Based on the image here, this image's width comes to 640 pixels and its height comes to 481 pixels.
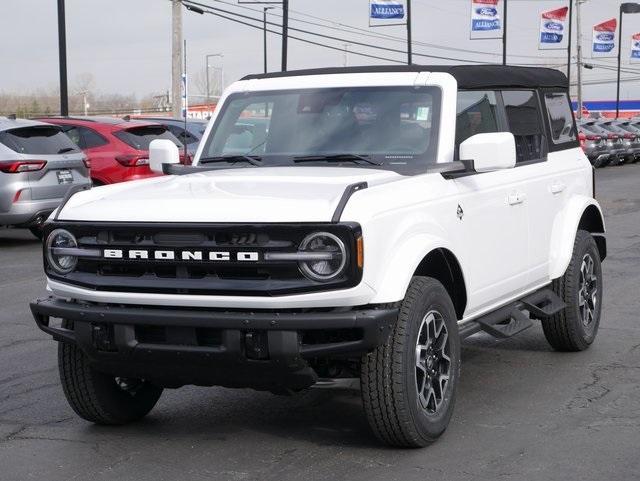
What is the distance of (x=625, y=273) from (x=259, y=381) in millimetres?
7612

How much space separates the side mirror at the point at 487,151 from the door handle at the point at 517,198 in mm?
648

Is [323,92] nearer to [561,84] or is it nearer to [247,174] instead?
[247,174]

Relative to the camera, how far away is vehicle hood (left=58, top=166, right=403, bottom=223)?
506 centimetres

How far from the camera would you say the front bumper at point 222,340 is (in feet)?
16.2

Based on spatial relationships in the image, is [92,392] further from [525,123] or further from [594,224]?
[594,224]

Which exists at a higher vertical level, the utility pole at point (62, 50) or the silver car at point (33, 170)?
the utility pole at point (62, 50)

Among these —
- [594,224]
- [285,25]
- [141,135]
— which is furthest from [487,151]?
[285,25]

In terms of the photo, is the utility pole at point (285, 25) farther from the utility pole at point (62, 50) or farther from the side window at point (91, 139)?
the side window at point (91, 139)

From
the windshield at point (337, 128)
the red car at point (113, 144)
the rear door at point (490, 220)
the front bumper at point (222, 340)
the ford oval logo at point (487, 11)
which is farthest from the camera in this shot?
the ford oval logo at point (487, 11)

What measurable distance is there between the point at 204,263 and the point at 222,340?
36 centimetres

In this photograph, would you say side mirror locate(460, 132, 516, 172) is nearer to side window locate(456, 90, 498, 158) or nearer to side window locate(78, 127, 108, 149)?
side window locate(456, 90, 498, 158)

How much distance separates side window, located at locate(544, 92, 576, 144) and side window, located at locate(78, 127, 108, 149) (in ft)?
36.1

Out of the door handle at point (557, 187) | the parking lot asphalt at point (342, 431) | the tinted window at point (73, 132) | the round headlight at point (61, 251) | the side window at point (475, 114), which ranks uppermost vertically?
the side window at point (475, 114)

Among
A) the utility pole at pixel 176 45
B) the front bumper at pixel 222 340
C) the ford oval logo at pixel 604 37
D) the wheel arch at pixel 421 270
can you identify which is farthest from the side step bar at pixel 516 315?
the ford oval logo at pixel 604 37
